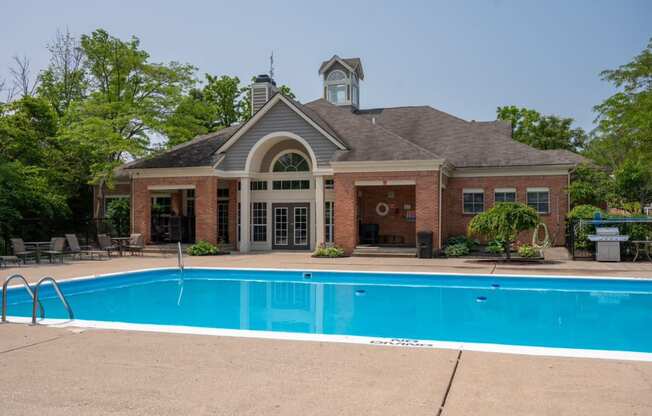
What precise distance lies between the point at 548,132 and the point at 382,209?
89.8ft

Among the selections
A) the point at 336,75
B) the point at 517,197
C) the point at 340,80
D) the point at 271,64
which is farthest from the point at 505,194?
the point at 271,64

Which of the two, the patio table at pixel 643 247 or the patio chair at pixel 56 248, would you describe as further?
the patio chair at pixel 56 248

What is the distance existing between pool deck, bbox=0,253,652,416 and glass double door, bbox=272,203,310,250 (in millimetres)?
17976

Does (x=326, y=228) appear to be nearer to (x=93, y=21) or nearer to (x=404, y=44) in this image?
(x=404, y=44)

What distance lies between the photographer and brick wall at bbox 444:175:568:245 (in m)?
24.2

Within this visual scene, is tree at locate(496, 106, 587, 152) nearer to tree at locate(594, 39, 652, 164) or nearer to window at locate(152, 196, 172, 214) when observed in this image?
tree at locate(594, 39, 652, 164)

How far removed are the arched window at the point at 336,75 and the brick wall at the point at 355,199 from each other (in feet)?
39.8

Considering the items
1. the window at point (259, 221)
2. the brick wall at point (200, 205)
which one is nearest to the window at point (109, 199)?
the brick wall at point (200, 205)

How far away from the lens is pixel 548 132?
46.3 meters

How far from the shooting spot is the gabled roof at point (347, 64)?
3247cm

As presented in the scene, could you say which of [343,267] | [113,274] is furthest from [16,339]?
[343,267]

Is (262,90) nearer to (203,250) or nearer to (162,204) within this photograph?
(162,204)

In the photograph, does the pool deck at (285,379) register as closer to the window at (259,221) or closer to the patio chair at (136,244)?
the patio chair at (136,244)

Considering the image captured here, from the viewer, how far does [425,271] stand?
16.3 metres
